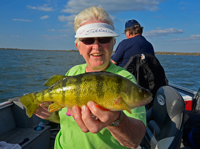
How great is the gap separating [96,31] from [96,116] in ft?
3.75

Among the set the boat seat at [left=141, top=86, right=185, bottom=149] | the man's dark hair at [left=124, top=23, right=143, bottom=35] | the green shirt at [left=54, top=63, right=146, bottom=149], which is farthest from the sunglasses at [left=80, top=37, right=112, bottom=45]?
the man's dark hair at [left=124, top=23, right=143, bottom=35]

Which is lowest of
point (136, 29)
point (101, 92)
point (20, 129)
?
point (20, 129)

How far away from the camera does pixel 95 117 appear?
1501 millimetres

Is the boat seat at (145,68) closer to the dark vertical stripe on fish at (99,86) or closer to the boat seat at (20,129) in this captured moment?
the dark vertical stripe on fish at (99,86)

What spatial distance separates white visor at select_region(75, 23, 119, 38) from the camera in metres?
1.98

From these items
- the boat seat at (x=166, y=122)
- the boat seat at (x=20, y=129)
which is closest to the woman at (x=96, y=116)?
the boat seat at (x=166, y=122)

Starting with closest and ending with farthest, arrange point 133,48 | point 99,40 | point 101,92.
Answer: point 101,92 → point 99,40 → point 133,48

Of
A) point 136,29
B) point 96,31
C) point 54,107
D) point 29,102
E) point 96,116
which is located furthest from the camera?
point 136,29

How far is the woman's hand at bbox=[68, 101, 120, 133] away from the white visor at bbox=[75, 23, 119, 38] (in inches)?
37.5

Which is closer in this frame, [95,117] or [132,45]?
[95,117]

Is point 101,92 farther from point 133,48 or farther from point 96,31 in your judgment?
point 133,48

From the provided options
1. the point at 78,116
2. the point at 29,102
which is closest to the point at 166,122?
the point at 78,116

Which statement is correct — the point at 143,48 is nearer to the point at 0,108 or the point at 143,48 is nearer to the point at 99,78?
the point at 99,78

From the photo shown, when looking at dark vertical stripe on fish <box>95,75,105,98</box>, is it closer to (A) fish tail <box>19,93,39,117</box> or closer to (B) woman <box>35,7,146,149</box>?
(B) woman <box>35,7,146,149</box>
